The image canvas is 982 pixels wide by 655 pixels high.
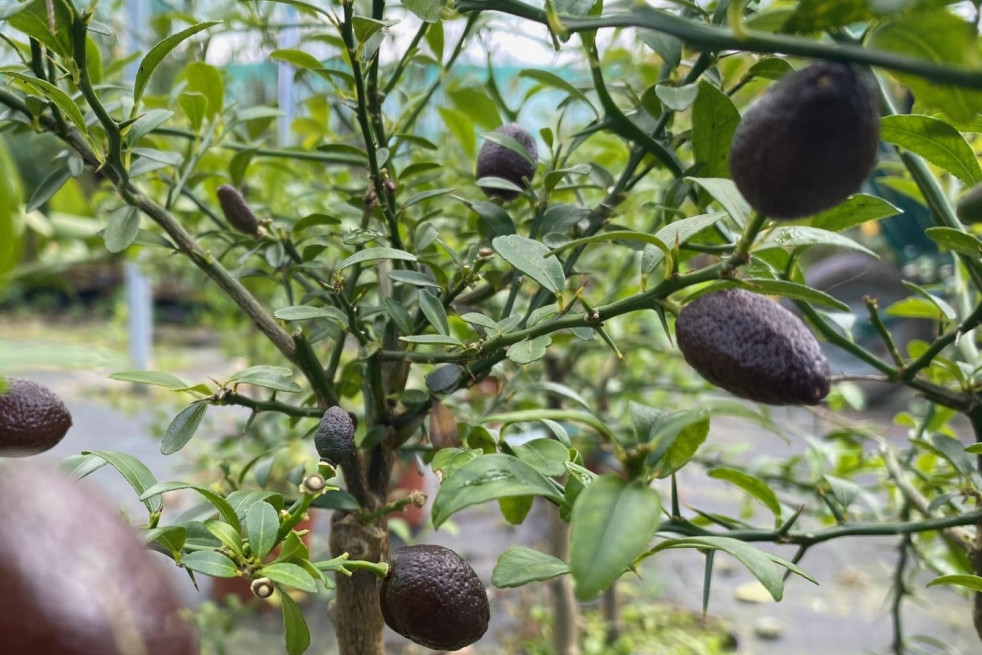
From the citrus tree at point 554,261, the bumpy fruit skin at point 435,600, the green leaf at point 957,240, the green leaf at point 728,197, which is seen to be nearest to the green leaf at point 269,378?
the citrus tree at point 554,261

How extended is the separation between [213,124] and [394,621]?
1.17ft

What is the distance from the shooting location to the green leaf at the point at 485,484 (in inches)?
9.5

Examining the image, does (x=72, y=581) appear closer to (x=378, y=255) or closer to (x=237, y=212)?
(x=378, y=255)

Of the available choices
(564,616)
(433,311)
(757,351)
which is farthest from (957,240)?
(564,616)

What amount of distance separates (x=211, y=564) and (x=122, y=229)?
0.68 ft

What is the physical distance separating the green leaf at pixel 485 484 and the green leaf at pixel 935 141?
0.69ft

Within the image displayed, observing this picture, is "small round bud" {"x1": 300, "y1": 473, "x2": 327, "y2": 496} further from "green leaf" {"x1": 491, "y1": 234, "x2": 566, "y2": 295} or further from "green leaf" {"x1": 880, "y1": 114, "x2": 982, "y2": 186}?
"green leaf" {"x1": 880, "y1": 114, "x2": 982, "y2": 186}

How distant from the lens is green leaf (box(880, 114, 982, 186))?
31cm

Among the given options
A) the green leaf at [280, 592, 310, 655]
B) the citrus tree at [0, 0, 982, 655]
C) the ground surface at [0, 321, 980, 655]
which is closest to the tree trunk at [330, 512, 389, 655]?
the citrus tree at [0, 0, 982, 655]

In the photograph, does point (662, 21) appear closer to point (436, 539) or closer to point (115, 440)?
point (436, 539)

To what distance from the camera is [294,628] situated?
12.1 inches

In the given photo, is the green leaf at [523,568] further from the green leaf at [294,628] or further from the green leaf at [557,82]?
the green leaf at [557,82]

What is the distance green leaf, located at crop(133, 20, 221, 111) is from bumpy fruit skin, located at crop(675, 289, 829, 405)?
26cm

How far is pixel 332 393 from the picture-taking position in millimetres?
407
